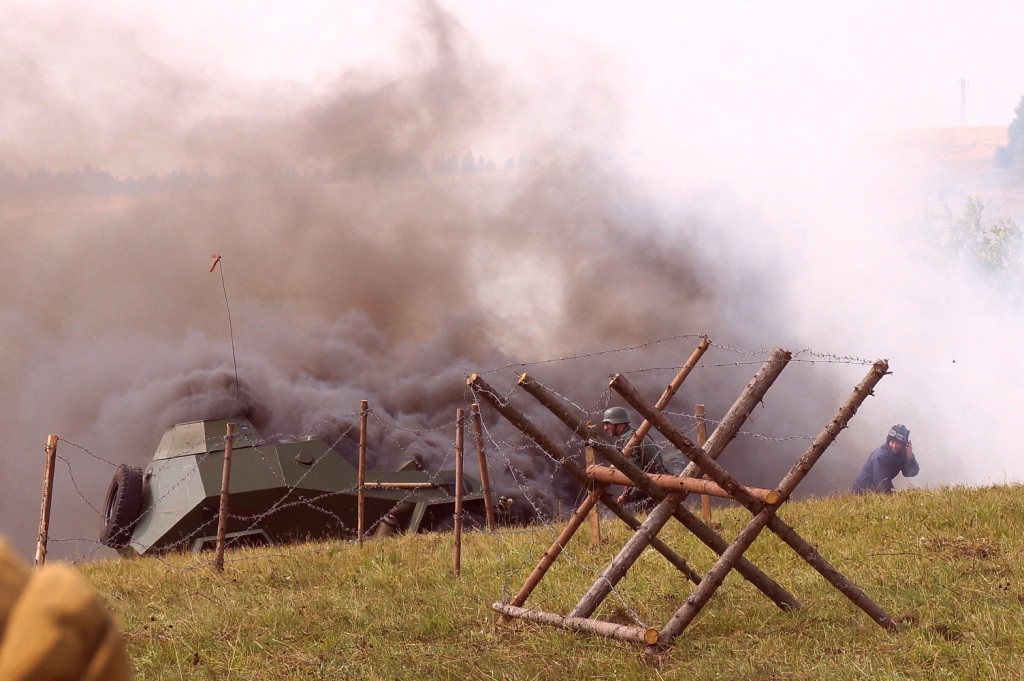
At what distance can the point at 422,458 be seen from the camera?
22.2m

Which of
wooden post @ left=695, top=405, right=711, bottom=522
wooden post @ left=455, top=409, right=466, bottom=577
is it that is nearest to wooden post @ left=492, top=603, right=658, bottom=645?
wooden post @ left=455, top=409, right=466, bottom=577

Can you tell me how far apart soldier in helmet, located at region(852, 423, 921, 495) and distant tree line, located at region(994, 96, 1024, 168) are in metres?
65.6

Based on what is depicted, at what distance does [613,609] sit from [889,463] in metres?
8.47

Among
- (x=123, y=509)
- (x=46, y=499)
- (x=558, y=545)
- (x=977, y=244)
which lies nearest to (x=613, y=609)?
(x=558, y=545)

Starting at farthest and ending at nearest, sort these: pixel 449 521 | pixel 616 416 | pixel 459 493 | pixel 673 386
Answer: pixel 449 521 < pixel 616 416 < pixel 459 493 < pixel 673 386

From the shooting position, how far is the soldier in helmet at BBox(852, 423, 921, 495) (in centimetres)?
1535

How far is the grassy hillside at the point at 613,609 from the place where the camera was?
668 centimetres

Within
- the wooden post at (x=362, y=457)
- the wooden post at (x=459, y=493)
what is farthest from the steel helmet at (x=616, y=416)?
the wooden post at (x=459, y=493)

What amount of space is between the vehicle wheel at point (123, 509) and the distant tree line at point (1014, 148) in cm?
7039

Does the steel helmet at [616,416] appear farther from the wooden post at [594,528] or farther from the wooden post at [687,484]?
the wooden post at [687,484]

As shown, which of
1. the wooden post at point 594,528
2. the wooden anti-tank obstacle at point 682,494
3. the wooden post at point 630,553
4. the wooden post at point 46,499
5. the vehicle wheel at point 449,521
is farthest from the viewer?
the vehicle wheel at point 449,521

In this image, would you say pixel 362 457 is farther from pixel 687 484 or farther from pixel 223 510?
pixel 687 484

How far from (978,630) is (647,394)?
1028 inches

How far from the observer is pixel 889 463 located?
15570mm
